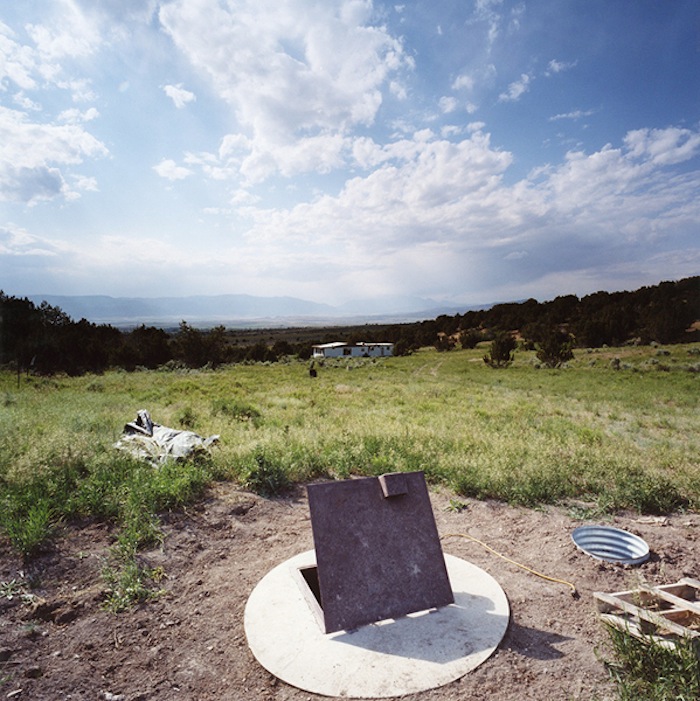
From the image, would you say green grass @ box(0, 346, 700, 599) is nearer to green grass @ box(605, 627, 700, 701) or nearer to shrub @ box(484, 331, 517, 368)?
green grass @ box(605, 627, 700, 701)

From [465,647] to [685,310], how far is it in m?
61.5

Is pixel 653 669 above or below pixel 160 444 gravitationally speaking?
below

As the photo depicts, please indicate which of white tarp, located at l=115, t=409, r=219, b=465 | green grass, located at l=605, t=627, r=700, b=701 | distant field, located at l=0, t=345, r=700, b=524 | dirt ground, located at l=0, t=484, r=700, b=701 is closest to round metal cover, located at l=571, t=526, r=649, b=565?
dirt ground, located at l=0, t=484, r=700, b=701

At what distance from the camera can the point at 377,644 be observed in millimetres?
3680

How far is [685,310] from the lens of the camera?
51.5 m

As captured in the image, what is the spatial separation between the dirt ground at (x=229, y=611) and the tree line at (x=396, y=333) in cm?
2731

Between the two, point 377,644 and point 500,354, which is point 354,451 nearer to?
point 377,644

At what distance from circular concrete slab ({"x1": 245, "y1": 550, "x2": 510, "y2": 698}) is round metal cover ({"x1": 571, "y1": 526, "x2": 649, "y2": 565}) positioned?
5.90 feet

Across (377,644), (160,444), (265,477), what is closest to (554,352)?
(265,477)

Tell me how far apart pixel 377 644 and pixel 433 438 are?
6.69m

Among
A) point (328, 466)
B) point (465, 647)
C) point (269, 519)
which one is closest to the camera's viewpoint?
point (465, 647)

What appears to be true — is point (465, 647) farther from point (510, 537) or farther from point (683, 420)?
point (683, 420)

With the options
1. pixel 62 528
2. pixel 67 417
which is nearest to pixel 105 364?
pixel 67 417

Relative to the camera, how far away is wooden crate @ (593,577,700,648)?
3420 mm
